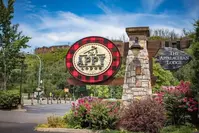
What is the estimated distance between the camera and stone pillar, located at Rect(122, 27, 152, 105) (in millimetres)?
10086

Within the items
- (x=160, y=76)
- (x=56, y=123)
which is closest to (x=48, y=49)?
(x=160, y=76)

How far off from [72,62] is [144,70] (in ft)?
10.3

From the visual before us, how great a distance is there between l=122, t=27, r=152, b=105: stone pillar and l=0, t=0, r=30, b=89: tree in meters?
13.9

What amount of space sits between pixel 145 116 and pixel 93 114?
6.17 ft

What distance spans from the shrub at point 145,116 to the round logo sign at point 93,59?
2125 mm

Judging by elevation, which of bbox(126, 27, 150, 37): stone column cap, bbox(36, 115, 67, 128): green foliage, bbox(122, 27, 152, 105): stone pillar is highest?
bbox(126, 27, 150, 37): stone column cap

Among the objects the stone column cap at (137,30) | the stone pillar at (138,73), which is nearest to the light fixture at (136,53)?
the stone pillar at (138,73)

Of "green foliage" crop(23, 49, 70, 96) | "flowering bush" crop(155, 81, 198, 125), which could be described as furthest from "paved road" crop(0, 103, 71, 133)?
"green foliage" crop(23, 49, 70, 96)

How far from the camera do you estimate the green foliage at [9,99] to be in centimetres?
2003

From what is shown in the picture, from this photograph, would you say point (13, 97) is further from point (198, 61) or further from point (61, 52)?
point (61, 52)

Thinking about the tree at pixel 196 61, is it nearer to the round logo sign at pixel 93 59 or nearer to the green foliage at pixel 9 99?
the round logo sign at pixel 93 59

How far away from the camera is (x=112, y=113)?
32.1ft

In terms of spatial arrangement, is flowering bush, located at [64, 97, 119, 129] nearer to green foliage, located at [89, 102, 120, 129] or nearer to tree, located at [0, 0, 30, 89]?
green foliage, located at [89, 102, 120, 129]

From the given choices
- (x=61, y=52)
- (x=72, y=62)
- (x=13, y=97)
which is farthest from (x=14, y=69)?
(x=61, y=52)
